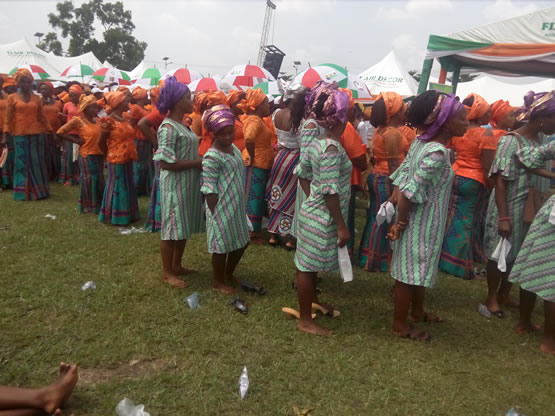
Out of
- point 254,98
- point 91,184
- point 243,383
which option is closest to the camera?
point 243,383

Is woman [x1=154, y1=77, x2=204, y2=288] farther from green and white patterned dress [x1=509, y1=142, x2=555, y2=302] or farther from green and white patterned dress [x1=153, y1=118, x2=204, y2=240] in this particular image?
green and white patterned dress [x1=509, y1=142, x2=555, y2=302]

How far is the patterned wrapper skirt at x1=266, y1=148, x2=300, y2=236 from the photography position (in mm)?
5238

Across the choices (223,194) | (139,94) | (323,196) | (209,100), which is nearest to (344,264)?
(323,196)

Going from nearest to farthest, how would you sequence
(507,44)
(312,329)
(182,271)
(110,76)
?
(312,329) → (182,271) → (507,44) → (110,76)

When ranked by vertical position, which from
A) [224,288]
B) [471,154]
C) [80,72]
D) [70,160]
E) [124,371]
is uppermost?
[80,72]

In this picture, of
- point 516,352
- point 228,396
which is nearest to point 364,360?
point 228,396

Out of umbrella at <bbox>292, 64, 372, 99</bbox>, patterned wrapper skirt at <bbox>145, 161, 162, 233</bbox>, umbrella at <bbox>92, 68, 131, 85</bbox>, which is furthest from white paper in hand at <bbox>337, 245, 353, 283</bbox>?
umbrella at <bbox>92, 68, 131, 85</bbox>

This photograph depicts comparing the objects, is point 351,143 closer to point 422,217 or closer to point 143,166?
point 422,217

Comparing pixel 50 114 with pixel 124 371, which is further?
pixel 50 114

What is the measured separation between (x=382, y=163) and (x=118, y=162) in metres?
3.74

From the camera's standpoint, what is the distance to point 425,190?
9.80ft

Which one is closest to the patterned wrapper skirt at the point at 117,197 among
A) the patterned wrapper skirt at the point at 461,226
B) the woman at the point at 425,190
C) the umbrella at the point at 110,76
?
the woman at the point at 425,190

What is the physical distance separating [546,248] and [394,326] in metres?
1.31

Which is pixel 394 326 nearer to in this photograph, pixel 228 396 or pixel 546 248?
pixel 546 248
